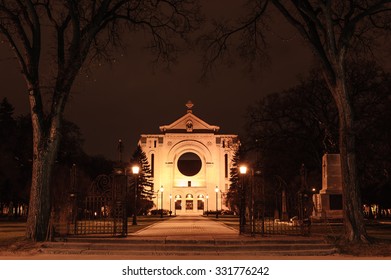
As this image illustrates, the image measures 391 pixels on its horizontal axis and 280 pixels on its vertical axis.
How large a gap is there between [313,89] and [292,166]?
673cm

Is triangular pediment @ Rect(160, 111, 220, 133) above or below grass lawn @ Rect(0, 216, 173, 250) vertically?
above

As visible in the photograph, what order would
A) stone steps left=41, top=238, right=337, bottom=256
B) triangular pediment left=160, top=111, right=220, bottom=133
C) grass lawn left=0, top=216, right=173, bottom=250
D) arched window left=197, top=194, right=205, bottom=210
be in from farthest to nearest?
triangular pediment left=160, top=111, right=220, bottom=133
arched window left=197, top=194, right=205, bottom=210
grass lawn left=0, top=216, right=173, bottom=250
stone steps left=41, top=238, right=337, bottom=256

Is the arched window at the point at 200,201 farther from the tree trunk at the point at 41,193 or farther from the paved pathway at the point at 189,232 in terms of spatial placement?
the tree trunk at the point at 41,193

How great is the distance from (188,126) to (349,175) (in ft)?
295

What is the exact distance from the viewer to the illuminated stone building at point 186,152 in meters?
103

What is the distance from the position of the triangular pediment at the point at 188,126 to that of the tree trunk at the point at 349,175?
8903 centimetres

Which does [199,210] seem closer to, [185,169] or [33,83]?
[185,169]

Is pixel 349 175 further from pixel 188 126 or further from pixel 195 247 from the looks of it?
pixel 188 126

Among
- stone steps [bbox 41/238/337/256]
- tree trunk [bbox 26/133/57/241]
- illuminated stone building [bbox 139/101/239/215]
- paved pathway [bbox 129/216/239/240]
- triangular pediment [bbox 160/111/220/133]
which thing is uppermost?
triangular pediment [bbox 160/111/220/133]

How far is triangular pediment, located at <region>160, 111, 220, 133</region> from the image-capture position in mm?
106438

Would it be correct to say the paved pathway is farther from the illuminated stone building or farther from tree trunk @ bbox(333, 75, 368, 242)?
the illuminated stone building

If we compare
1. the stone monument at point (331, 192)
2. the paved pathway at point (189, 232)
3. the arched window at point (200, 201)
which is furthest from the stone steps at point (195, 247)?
the arched window at point (200, 201)

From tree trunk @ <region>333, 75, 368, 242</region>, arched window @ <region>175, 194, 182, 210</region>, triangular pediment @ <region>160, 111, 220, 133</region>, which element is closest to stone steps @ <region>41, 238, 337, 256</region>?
tree trunk @ <region>333, 75, 368, 242</region>

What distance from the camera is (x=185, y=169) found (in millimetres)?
116812
